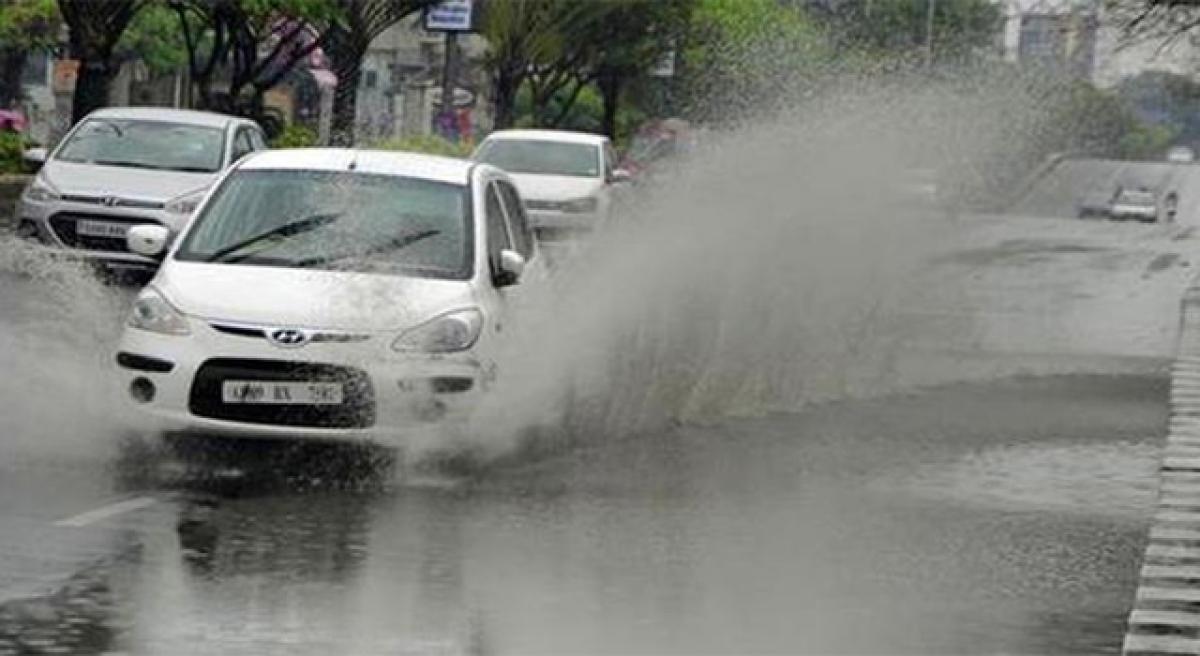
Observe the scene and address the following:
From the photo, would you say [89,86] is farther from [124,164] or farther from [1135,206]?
[1135,206]

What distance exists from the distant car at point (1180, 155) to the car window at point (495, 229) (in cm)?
6827

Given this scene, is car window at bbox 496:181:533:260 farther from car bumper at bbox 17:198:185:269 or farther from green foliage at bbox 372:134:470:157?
green foliage at bbox 372:134:470:157

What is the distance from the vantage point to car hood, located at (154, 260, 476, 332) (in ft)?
41.3

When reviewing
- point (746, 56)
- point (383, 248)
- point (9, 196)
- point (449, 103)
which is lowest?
point (449, 103)

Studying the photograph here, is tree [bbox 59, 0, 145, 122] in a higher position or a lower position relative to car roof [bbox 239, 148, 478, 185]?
lower

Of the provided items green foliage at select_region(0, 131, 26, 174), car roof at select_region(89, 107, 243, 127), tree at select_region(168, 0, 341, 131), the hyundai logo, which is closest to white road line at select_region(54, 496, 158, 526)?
the hyundai logo

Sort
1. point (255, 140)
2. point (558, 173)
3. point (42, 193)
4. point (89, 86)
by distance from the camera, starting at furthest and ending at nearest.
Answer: point (89, 86) < point (558, 173) < point (255, 140) < point (42, 193)

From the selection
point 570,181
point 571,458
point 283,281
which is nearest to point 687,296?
point 571,458

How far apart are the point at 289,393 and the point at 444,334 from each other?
2.78 ft

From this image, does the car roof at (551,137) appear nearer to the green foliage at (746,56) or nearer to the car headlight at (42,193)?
the green foliage at (746,56)

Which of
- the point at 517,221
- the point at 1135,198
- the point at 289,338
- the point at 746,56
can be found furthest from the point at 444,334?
the point at 1135,198

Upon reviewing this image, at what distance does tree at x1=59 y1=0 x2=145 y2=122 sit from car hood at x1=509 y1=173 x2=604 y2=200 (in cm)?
827

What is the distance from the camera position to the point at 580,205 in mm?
33781

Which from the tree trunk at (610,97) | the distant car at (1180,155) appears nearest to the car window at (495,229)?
the tree trunk at (610,97)
